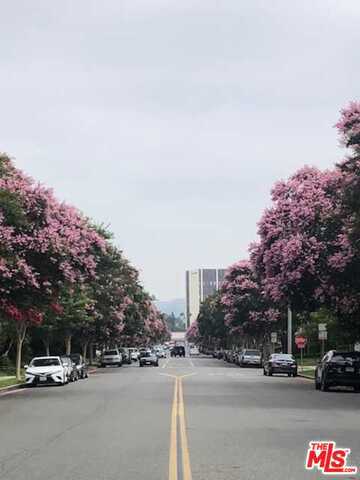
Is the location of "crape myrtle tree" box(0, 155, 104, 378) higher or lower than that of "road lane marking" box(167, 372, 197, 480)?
higher

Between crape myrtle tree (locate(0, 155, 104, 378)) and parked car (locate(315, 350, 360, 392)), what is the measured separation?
9975mm

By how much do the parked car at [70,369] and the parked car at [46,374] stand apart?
1.53 metres

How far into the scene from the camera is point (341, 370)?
104 ft

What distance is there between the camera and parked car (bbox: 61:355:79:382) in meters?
40.0

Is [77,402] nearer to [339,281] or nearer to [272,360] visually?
[339,281]

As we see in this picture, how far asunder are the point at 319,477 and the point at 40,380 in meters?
27.4

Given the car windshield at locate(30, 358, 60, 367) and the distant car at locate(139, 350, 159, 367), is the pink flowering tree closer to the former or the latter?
the car windshield at locate(30, 358, 60, 367)

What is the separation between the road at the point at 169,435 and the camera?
448 inches

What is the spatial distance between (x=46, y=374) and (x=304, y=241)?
1304 centimetres

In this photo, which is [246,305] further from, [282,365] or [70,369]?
[70,369]

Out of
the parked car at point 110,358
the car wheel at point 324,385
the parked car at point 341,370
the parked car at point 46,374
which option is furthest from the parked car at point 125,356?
the parked car at point 341,370

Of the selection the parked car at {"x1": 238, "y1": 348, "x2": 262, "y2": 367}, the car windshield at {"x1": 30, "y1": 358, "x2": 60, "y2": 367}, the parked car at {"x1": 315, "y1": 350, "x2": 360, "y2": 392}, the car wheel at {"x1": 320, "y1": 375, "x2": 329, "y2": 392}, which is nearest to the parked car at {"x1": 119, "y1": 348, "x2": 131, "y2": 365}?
the parked car at {"x1": 238, "y1": 348, "x2": 262, "y2": 367}

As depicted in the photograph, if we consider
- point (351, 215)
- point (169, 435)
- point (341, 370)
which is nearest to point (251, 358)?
point (341, 370)

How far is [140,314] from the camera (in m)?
88.8
